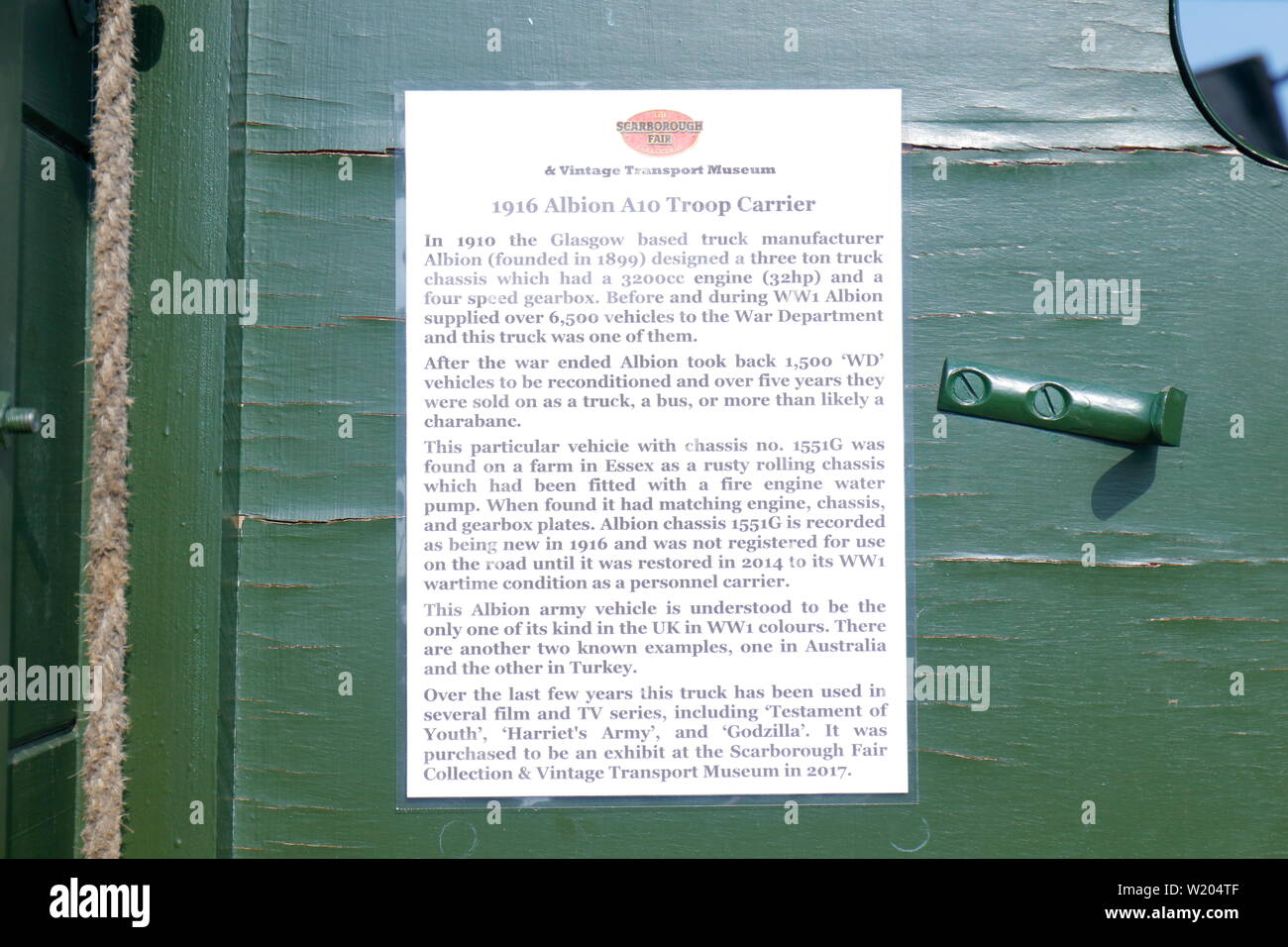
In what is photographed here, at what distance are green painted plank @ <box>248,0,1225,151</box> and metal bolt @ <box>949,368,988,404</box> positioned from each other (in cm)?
34

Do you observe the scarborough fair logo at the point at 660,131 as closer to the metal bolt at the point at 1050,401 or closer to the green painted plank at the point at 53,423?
the metal bolt at the point at 1050,401

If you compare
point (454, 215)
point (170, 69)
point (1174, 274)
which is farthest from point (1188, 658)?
point (170, 69)

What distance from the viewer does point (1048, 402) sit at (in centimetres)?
130

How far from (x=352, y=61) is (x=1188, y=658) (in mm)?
1513

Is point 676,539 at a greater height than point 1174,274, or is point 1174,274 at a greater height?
point 1174,274

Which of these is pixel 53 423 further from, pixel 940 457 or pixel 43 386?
pixel 940 457

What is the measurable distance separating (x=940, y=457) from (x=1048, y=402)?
0.18m

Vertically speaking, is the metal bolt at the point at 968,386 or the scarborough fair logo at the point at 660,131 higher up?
the scarborough fair logo at the point at 660,131

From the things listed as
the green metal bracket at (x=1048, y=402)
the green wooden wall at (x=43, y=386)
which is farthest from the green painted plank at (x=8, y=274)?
the green metal bracket at (x=1048, y=402)

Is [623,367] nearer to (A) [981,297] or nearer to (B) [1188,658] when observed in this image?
(A) [981,297]

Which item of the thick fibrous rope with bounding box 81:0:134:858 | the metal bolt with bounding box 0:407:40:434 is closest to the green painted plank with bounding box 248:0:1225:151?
the thick fibrous rope with bounding box 81:0:134:858

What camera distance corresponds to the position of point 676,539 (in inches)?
50.4

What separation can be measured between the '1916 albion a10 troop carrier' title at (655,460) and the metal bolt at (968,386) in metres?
0.10

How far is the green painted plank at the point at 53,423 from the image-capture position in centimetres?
116
